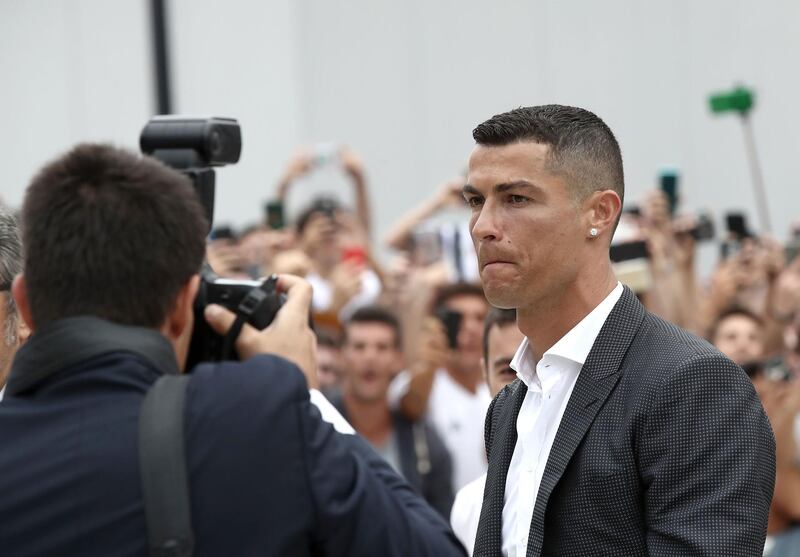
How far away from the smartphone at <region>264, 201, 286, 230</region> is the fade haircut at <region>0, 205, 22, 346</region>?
503 centimetres

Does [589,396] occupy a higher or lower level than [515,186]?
lower

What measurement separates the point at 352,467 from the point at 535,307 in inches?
28.9

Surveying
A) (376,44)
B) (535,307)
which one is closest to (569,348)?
(535,307)

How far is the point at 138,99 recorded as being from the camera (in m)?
11.3

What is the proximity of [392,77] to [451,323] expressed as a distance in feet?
20.1

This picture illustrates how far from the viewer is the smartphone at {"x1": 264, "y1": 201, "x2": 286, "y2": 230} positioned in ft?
25.5

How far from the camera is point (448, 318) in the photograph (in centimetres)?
562

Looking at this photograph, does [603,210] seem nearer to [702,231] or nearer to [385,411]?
[385,411]

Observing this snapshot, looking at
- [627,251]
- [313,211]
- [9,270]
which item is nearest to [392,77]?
[313,211]

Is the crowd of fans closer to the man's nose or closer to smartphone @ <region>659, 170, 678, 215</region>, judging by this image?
smartphone @ <region>659, 170, 678, 215</region>

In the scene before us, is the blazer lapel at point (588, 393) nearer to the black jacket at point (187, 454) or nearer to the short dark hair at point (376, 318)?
the black jacket at point (187, 454)

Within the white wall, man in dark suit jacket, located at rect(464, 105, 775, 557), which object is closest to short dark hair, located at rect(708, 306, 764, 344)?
man in dark suit jacket, located at rect(464, 105, 775, 557)

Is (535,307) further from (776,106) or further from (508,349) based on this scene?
(776,106)

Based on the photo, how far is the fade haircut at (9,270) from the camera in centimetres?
264
